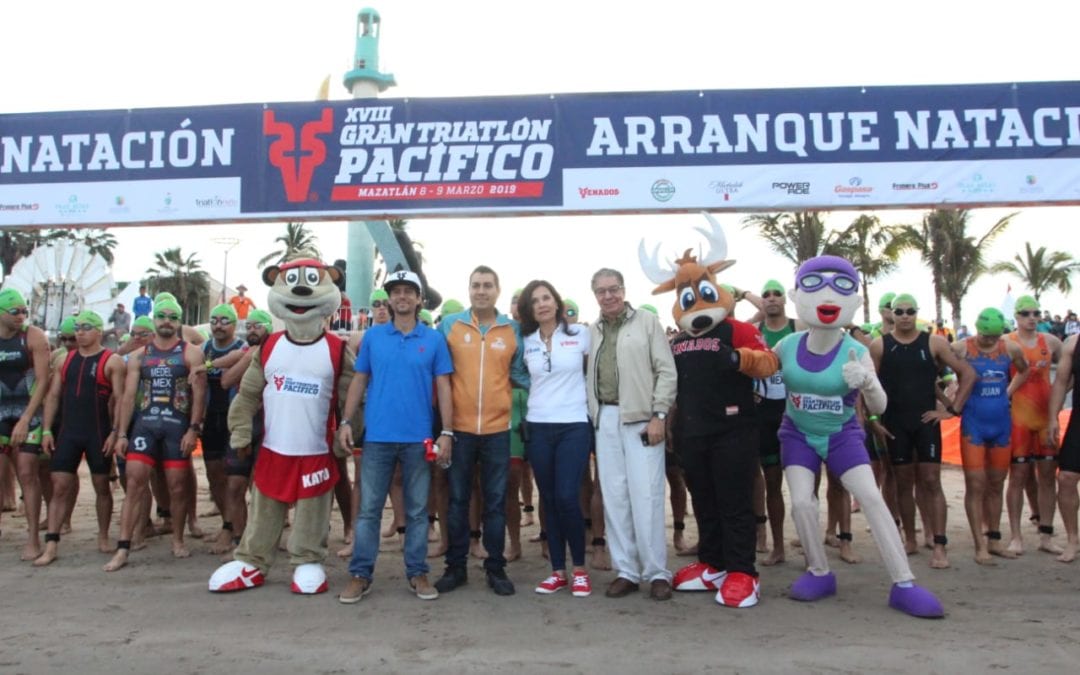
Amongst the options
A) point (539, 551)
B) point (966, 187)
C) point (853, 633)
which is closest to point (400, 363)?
point (539, 551)

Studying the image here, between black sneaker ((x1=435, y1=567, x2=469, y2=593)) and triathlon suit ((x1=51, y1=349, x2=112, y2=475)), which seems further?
triathlon suit ((x1=51, y1=349, x2=112, y2=475))

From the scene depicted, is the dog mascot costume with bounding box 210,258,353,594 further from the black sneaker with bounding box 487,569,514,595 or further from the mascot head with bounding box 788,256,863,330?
the mascot head with bounding box 788,256,863,330

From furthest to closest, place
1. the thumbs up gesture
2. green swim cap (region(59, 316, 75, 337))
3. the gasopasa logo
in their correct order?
1. the gasopasa logo
2. green swim cap (region(59, 316, 75, 337))
3. the thumbs up gesture

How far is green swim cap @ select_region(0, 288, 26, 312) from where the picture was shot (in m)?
6.53

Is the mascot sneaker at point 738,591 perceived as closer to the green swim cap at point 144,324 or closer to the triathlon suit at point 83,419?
the triathlon suit at point 83,419

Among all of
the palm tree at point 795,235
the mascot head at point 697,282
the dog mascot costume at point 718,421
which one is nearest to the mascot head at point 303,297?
the mascot head at point 697,282

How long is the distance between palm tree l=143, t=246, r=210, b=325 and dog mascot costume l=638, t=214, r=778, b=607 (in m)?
58.4

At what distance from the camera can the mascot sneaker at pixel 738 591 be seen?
4.87 metres

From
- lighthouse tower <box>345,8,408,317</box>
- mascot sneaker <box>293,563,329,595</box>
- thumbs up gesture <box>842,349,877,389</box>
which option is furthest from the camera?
lighthouse tower <box>345,8,408,317</box>

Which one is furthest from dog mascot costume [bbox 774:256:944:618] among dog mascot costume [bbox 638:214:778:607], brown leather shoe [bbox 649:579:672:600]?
brown leather shoe [bbox 649:579:672:600]

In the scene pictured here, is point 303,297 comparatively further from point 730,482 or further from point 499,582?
point 730,482

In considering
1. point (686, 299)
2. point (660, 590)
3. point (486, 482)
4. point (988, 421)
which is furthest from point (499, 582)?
point (988, 421)

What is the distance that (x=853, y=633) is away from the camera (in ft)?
14.4

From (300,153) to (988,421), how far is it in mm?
6695
